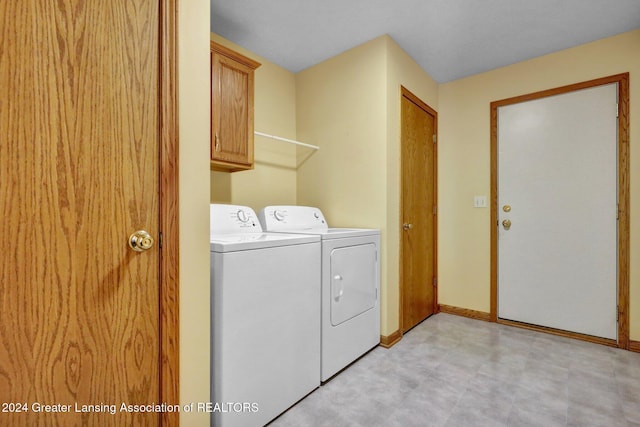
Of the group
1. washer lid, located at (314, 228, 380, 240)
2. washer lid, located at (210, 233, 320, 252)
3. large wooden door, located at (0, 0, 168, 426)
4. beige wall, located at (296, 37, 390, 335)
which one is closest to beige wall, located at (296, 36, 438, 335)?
beige wall, located at (296, 37, 390, 335)

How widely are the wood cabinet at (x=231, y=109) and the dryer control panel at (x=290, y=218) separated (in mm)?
377

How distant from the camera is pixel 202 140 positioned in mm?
1189

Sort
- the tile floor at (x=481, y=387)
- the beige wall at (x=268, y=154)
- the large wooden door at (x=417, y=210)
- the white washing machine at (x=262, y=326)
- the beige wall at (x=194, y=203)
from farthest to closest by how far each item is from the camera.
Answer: the large wooden door at (x=417, y=210) → the beige wall at (x=268, y=154) → the tile floor at (x=481, y=387) → the white washing machine at (x=262, y=326) → the beige wall at (x=194, y=203)

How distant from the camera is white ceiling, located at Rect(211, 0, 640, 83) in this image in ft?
6.45

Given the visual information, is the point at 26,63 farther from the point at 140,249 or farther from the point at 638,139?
the point at 638,139

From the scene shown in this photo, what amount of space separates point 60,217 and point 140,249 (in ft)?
0.76

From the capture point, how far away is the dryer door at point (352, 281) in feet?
6.18

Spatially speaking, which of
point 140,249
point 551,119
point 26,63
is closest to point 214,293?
point 140,249

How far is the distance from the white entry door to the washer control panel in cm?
222

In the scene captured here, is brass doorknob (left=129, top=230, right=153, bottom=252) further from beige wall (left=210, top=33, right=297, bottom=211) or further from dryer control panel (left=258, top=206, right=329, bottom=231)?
beige wall (left=210, top=33, right=297, bottom=211)

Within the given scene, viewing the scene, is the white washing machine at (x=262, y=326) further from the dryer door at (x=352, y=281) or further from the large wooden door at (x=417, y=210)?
the large wooden door at (x=417, y=210)

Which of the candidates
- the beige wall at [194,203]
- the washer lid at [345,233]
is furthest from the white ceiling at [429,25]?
the washer lid at [345,233]

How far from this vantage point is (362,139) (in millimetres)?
2443

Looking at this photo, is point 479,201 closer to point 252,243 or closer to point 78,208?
point 252,243
